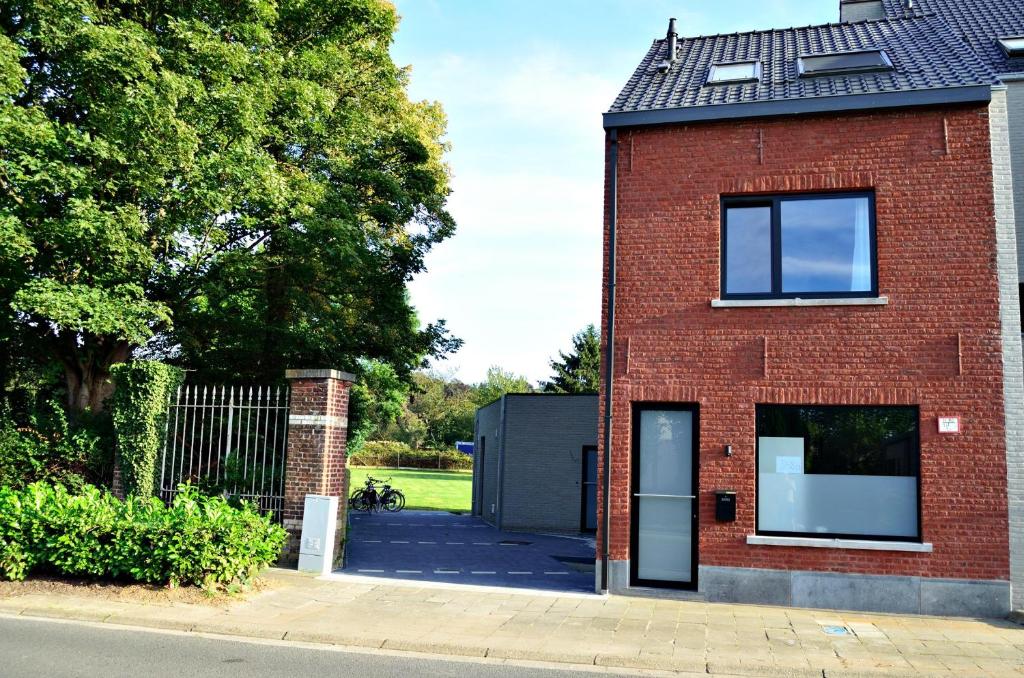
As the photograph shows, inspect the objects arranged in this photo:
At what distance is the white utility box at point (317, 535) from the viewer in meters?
11.4

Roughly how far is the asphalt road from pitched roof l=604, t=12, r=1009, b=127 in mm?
7772

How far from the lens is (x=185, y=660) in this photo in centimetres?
715

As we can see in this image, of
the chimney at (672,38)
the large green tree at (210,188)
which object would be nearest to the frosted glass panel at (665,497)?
the chimney at (672,38)

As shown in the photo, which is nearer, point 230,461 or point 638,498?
point 638,498

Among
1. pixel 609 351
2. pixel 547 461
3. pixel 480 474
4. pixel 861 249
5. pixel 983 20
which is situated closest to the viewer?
pixel 861 249

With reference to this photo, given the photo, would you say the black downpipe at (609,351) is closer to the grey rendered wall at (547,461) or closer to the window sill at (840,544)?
the window sill at (840,544)

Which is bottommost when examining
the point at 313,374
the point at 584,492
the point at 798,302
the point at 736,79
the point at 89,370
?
the point at 584,492

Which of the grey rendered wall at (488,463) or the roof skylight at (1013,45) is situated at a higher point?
the roof skylight at (1013,45)

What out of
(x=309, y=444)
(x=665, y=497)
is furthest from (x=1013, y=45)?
(x=309, y=444)

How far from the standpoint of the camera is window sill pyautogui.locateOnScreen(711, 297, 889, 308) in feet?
34.3

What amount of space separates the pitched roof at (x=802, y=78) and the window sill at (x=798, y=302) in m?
2.58

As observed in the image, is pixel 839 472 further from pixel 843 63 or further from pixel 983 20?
pixel 983 20

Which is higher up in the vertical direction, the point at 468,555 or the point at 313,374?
the point at 313,374

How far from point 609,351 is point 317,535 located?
4924 millimetres
